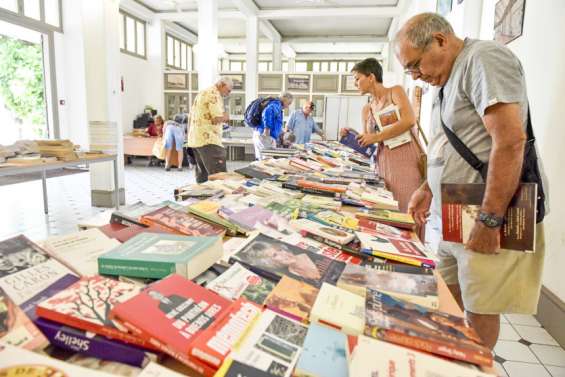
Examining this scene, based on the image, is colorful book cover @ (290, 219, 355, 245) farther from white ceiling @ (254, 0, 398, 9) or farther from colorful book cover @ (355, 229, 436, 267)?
white ceiling @ (254, 0, 398, 9)

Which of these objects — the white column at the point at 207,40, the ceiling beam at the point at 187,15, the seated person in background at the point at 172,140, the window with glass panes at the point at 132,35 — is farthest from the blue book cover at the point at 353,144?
the window with glass panes at the point at 132,35

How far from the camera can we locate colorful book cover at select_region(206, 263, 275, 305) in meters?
0.80

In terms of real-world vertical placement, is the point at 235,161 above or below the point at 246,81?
below

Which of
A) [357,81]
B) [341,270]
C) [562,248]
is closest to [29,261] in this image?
[341,270]

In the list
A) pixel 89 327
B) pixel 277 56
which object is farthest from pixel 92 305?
pixel 277 56

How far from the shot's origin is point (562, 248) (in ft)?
6.59

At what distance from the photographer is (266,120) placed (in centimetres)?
454

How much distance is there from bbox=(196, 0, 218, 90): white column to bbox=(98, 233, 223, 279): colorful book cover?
7.13 m

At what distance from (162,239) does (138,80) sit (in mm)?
10340

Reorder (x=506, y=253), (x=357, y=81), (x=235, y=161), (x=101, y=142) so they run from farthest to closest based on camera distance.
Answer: (x=235, y=161) → (x=101, y=142) → (x=357, y=81) → (x=506, y=253)

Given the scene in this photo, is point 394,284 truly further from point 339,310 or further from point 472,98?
point 472,98

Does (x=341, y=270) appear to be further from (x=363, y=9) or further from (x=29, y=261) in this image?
(x=363, y=9)

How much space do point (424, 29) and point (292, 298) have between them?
3.32 ft

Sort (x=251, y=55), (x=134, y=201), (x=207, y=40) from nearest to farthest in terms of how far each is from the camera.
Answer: (x=134, y=201) → (x=207, y=40) → (x=251, y=55)
